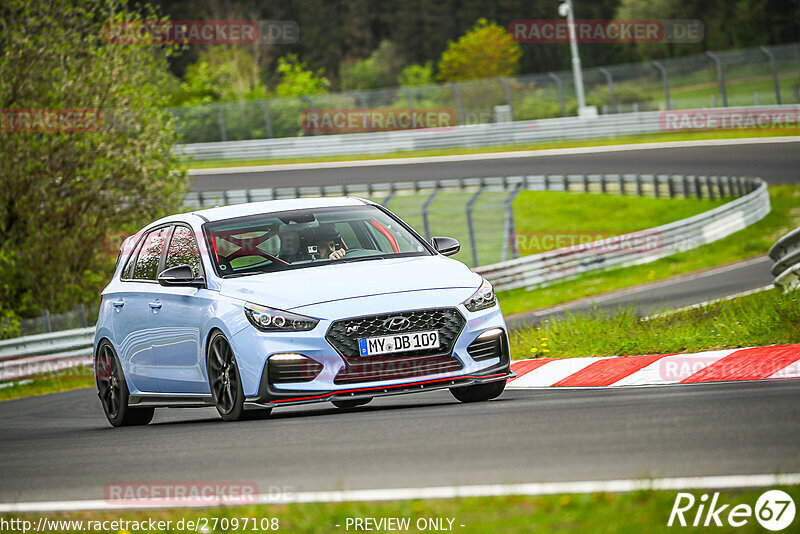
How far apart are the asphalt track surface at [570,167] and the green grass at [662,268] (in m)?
5.70

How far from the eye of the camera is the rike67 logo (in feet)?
15.0

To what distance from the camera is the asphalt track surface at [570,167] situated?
37.7 metres

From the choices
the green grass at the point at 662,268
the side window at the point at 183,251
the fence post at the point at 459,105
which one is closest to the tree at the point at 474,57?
the fence post at the point at 459,105

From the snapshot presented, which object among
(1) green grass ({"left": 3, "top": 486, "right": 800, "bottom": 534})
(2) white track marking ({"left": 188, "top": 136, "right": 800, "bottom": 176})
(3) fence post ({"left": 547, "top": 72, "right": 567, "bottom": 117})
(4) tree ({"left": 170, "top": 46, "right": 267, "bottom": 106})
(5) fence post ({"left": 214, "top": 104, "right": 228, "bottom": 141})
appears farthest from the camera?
(4) tree ({"left": 170, "top": 46, "right": 267, "bottom": 106})

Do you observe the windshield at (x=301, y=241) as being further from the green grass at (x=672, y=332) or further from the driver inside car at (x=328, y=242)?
the green grass at (x=672, y=332)

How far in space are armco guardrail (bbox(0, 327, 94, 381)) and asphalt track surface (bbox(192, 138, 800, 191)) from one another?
2043 centimetres

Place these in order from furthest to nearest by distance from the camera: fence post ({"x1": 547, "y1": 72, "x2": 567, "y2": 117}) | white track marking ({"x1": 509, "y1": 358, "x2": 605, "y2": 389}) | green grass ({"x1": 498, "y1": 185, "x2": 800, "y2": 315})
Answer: fence post ({"x1": 547, "y1": 72, "x2": 567, "y2": 117}) → green grass ({"x1": 498, "y1": 185, "x2": 800, "y2": 315}) → white track marking ({"x1": 509, "y1": 358, "x2": 605, "y2": 389})

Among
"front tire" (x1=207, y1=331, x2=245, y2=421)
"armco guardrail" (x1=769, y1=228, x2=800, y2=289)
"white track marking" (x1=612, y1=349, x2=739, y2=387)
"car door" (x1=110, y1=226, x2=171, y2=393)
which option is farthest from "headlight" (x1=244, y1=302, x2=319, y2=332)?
"armco guardrail" (x1=769, y1=228, x2=800, y2=289)

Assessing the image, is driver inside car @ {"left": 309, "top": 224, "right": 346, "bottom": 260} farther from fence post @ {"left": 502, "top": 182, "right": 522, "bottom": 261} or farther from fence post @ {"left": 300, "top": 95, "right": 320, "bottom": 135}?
fence post @ {"left": 300, "top": 95, "right": 320, "bottom": 135}

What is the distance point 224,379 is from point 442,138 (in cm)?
4116

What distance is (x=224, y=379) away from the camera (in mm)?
9227

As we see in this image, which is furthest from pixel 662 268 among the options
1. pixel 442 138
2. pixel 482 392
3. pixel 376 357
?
pixel 442 138

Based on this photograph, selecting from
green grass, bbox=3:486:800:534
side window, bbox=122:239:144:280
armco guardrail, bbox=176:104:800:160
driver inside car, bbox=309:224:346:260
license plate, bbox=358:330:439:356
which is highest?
driver inside car, bbox=309:224:346:260

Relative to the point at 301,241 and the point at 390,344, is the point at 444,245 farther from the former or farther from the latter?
the point at 390,344
